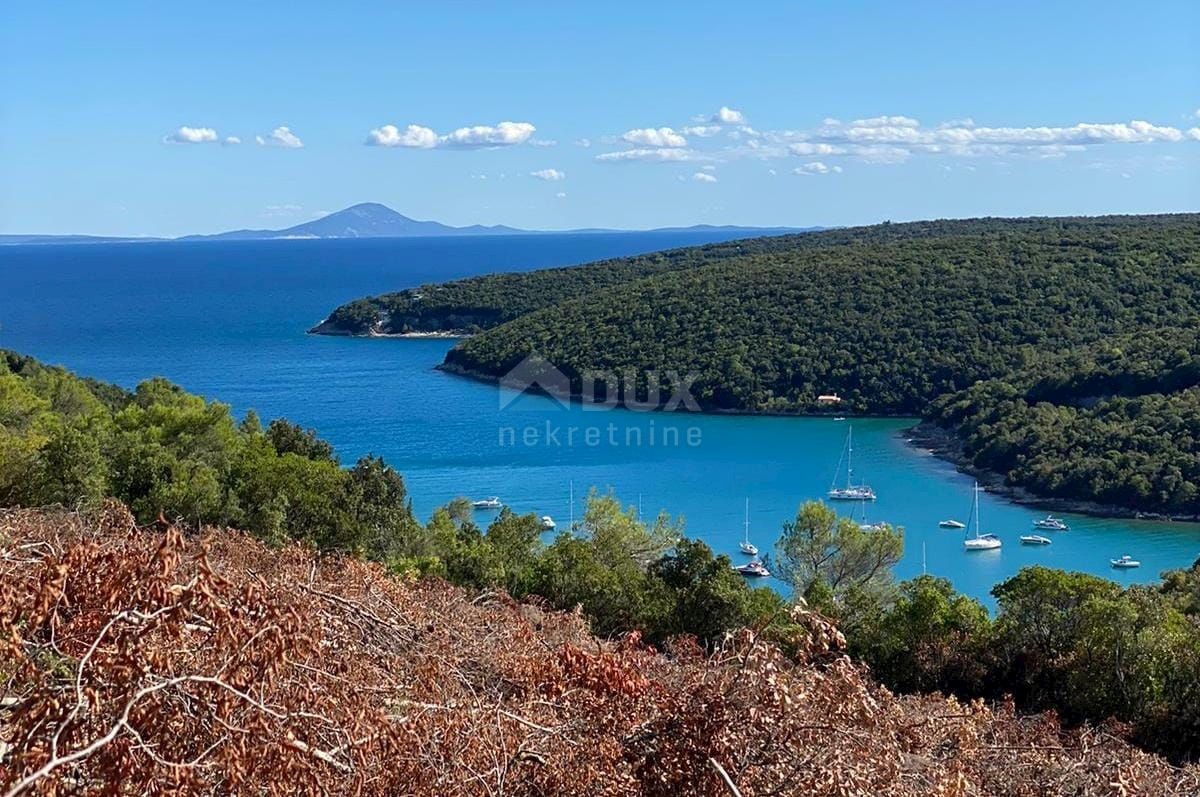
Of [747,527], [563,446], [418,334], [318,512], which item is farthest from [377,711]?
[418,334]

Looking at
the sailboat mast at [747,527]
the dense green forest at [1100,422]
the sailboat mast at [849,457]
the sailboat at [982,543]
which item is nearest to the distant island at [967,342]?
the dense green forest at [1100,422]

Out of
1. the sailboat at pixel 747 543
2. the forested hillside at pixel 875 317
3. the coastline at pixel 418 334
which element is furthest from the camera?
the coastline at pixel 418 334

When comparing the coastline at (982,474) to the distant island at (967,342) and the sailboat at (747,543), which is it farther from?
the sailboat at (747,543)

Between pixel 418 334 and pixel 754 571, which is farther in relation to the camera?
pixel 418 334

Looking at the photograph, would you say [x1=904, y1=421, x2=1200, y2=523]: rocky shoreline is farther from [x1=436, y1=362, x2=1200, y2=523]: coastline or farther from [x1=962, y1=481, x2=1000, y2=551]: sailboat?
[x1=962, y1=481, x2=1000, y2=551]: sailboat

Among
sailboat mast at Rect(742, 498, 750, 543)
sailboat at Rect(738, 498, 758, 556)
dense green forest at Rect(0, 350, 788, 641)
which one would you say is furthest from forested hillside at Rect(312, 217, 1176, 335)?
dense green forest at Rect(0, 350, 788, 641)

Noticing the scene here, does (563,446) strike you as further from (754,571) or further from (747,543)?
A: (754,571)

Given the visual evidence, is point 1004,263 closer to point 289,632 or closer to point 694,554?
point 694,554
